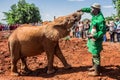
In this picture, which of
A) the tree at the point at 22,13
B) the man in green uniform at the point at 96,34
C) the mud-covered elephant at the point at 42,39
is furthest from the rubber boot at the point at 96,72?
the tree at the point at 22,13

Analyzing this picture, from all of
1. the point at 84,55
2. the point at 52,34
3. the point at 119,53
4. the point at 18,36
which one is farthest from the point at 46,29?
the point at 119,53

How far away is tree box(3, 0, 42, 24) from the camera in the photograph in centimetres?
6456

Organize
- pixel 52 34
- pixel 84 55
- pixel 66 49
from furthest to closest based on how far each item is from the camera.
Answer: pixel 66 49 < pixel 84 55 < pixel 52 34

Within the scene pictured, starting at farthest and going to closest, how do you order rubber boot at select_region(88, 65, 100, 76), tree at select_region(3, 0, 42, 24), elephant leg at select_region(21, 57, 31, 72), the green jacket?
tree at select_region(3, 0, 42, 24), elephant leg at select_region(21, 57, 31, 72), rubber boot at select_region(88, 65, 100, 76), the green jacket

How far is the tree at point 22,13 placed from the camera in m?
64.6

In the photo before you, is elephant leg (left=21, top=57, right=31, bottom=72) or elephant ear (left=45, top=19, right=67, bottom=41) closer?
elephant ear (left=45, top=19, right=67, bottom=41)

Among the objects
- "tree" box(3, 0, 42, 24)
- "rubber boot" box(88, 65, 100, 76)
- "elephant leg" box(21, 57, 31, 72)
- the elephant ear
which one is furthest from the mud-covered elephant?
"tree" box(3, 0, 42, 24)

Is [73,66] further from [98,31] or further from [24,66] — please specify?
[98,31]

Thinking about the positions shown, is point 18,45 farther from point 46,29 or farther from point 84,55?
point 84,55

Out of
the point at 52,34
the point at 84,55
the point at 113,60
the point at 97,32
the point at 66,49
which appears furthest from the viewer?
the point at 66,49

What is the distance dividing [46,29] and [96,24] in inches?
72.4

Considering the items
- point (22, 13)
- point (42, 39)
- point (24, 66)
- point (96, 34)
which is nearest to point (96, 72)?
point (96, 34)

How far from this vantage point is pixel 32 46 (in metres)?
10.4

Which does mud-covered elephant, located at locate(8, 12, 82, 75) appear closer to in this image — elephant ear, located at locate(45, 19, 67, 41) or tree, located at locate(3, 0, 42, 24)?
elephant ear, located at locate(45, 19, 67, 41)
